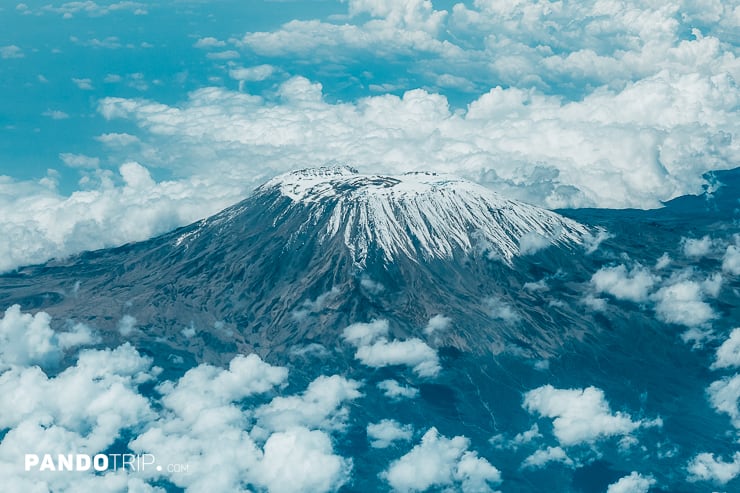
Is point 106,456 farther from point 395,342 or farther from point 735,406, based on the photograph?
point 735,406

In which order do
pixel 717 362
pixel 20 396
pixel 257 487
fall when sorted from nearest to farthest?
pixel 257 487 → pixel 20 396 → pixel 717 362

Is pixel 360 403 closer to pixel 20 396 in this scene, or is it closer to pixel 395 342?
pixel 395 342

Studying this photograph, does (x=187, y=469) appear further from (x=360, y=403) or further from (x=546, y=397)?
(x=546, y=397)

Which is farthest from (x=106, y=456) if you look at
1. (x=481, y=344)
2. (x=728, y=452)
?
(x=728, y=452)

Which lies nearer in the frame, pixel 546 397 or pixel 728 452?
pixel 728 452

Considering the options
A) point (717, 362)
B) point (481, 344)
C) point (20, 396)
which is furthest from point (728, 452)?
point (20, 396)

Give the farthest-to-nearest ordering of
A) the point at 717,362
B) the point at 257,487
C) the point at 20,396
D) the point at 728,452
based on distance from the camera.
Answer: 1. the point at 717,362
2. the point at 20,396
3. the point at 728,452
4. the point at 257,487

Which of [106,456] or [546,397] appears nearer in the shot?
[106,456]

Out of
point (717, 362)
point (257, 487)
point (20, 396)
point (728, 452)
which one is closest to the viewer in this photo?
point (257, 487)

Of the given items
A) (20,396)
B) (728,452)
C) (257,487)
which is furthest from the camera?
(20,396)
